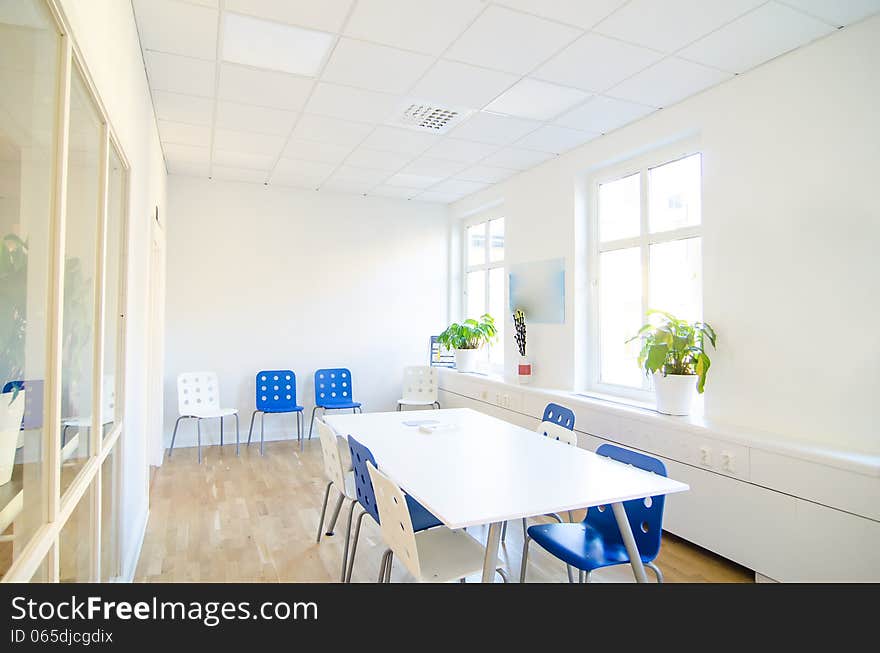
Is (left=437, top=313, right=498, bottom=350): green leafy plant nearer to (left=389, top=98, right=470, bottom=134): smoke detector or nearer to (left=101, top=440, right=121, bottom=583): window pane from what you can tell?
(left=389, top=98, right=470, bottom=134): smoke detector

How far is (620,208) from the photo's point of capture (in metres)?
4.66

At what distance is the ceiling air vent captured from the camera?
13.2ft

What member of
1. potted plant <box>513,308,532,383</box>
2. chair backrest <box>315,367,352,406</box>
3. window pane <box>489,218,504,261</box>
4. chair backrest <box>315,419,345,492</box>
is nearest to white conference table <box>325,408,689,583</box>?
chair backrest <box>315,419,345,492</box>

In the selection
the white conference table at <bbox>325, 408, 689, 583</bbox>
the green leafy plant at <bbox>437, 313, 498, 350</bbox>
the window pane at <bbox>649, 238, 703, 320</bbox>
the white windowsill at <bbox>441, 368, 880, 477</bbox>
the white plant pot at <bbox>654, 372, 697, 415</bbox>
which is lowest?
the white conference table at <bbox>325, 408, 689, 583</bbox>

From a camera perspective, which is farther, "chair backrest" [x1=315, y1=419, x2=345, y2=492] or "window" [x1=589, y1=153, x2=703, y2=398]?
"window" [x1=589, y1=153, x2=703, y2=398]

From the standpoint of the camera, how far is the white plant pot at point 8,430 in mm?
1099

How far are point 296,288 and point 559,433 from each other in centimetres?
414

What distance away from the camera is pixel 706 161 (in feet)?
11.9

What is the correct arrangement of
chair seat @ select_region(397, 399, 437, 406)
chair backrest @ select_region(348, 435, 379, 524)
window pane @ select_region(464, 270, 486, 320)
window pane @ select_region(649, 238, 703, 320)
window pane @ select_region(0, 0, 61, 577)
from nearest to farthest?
window pane @ select_region(0, 0, 61, 577) → chair backrest @ select_region(348, 435, 379, 524) → window pane @ select_region(649, 238, 703, 320) → chair seat @ select_region(397, 399, 437, 406) → window pane @ select_region(464, 270, 486, 320)

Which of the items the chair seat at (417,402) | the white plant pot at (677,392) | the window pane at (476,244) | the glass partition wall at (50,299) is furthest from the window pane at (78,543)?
the window pane at (476,244)

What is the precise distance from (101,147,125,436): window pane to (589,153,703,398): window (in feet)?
11.9

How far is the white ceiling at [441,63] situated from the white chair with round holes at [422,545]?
7.75 feet

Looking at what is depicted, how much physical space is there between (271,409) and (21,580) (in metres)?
4.75

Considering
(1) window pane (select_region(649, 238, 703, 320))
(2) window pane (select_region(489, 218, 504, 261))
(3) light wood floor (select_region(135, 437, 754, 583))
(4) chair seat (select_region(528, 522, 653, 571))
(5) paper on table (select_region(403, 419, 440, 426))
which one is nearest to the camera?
(4) chair seat (select_region(528, 522, 653, 571))
